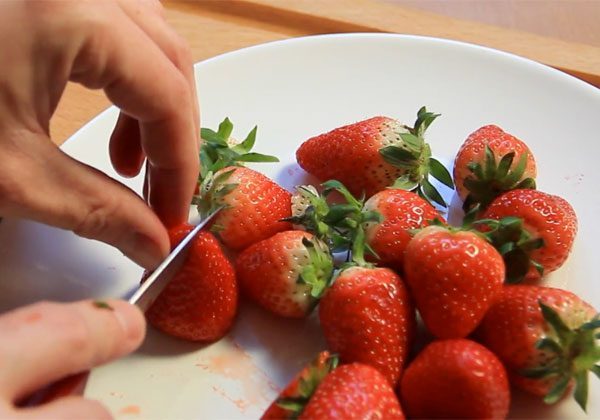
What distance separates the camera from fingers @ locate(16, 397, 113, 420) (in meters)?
0.54

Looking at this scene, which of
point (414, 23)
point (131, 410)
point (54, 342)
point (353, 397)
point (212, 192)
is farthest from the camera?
point (414, 23)

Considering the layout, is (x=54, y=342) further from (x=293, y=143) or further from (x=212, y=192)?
(x=293, y=143)

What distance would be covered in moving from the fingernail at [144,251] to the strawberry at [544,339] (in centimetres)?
33

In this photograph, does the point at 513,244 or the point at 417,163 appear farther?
the point at 417,163

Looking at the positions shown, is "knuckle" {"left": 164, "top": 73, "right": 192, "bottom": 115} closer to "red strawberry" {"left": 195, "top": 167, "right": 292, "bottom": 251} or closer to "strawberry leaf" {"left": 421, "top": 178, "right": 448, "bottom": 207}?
A: "red strawberry" {"left": 195, "top": 167, "right": 292, "bottom": 251}

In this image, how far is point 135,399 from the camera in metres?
0.76

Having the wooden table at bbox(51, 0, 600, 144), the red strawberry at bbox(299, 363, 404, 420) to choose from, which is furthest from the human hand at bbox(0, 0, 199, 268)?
the wooden table at bbox(51, 0, 600, 144)

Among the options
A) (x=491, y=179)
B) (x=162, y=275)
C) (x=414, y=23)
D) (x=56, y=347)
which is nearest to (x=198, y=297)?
(x=162, y=275)

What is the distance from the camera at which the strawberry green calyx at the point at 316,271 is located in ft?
2.56

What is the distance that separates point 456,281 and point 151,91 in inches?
13.2

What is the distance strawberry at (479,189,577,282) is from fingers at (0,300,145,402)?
0.41m

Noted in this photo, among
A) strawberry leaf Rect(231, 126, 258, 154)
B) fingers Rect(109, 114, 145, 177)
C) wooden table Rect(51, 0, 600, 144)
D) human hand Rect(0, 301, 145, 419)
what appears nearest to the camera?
human hand Rect(0, 301, 145, 419)

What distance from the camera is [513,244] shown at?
0.79 meters

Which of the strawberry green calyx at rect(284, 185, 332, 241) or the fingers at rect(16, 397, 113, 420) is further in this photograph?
the strawberry green calyx at rect(284, 185, 332, 241)
